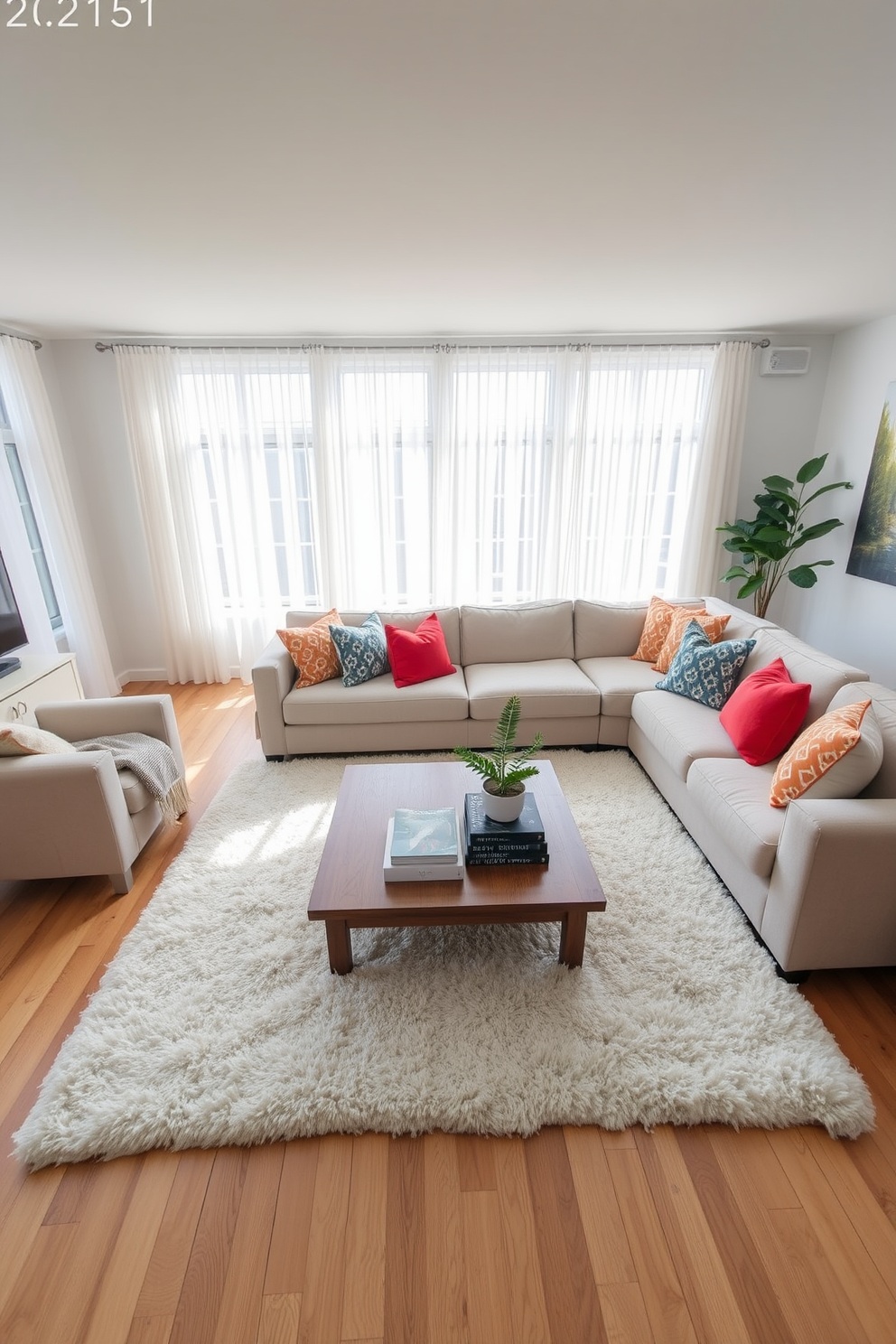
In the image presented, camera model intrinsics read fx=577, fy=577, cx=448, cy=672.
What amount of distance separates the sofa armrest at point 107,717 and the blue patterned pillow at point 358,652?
94cm

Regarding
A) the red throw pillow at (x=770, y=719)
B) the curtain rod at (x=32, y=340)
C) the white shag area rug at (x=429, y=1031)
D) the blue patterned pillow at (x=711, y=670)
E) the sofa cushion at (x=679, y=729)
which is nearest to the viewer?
the white shag area rug at (x=429, y=1031)

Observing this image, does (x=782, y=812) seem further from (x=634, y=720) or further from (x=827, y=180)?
(x=827, y=180)

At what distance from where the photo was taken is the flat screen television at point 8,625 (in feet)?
9.55

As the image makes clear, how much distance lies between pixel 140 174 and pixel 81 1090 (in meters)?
2.62

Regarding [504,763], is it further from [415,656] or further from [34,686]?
[34,686]

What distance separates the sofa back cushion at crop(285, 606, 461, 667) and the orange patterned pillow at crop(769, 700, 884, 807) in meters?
2.03

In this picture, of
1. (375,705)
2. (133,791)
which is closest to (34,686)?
(133,791)

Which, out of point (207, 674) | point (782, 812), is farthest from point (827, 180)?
point (207, 674)

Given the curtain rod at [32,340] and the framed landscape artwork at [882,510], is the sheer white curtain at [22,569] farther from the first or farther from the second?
the framed landscape artwork at [882,510]

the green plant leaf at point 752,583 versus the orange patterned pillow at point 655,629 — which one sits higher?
the green plant leaf at point 752,583

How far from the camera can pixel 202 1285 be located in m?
1.22

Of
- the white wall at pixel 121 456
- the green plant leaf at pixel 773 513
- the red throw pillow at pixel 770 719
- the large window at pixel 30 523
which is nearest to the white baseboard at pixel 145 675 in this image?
the white wall at pixel 121 456

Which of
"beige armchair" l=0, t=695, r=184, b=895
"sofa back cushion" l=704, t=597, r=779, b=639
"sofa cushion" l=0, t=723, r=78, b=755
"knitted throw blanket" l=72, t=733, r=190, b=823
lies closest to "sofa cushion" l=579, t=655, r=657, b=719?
"sofa back cushion" l=704, t=597, r=779, b=639

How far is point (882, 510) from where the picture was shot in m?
3.56
